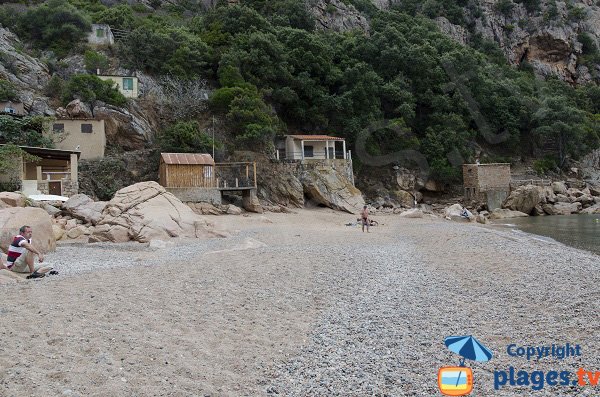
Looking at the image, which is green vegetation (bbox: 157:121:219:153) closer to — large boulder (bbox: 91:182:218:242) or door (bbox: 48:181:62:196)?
door (bbox: 48:181:62:196)

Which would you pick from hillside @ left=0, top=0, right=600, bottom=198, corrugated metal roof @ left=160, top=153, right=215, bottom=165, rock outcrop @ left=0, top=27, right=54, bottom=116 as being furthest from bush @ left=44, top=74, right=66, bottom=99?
corrugated metal roof @ left=160, top=153, right=215, bottom=165

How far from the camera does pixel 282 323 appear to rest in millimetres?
7027

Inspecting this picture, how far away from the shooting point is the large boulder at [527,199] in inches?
1654

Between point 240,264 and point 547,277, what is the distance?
733cm

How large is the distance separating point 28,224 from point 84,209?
7.43 m

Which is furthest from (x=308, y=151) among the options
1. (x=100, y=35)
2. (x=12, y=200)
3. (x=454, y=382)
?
(x=454, y=382)

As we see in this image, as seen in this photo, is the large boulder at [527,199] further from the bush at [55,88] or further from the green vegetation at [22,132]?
the bush at [55,88]

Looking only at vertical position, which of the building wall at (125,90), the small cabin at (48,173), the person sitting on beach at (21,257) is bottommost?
the person sitting on beach at (21,257)

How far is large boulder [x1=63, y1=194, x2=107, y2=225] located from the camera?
20.6m

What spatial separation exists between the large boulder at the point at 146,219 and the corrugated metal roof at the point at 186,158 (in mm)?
8415

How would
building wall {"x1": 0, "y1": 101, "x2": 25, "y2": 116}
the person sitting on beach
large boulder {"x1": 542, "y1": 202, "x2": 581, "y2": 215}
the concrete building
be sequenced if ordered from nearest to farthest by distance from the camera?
the person sitting on beach → building wall {"x1": 0, "y1": 101, "x2": 25, "y2": 116} → large boulder {"x1": 542, "y1": 202, "x2": 581, "y2": 215} → the concrete building

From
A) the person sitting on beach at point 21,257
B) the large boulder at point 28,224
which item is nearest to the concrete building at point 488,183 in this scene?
the large boulder at point 28,224

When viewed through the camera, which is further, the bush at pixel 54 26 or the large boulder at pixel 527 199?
the bush at pixel 54 26

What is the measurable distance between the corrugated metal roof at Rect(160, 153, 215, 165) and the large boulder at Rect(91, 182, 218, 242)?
27.6 feet
